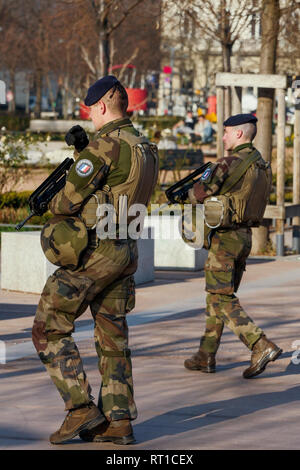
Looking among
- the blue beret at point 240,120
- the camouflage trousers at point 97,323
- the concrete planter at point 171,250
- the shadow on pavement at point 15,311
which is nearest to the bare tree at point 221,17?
the concrete planter at point 171,250

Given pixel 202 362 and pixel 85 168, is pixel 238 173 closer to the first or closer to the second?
pixel 202 362

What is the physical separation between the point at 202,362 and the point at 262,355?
0.45m

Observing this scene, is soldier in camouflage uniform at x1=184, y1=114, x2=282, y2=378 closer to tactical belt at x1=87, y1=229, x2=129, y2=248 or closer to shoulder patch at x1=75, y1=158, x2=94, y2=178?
tactical belt at x1=87, y1=229, x2=129, y2=248

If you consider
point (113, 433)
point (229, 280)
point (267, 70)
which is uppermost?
point (267, 70)

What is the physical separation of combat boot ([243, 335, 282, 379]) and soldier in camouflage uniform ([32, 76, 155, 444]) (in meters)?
1.85

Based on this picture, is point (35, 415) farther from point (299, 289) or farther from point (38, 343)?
point (299, 289)

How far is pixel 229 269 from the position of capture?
7.20m

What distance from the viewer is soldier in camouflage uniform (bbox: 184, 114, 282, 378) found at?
23.3 feet

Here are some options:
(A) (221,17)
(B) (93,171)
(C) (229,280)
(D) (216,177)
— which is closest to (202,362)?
(C) (229,280)

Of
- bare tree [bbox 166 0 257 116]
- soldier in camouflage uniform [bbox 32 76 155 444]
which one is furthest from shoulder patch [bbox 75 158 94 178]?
bare tree [bbox 166 0 257 116]

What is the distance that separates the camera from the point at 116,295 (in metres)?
5.43

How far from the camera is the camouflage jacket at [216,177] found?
707 cm

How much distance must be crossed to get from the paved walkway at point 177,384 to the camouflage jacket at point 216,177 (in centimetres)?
125
